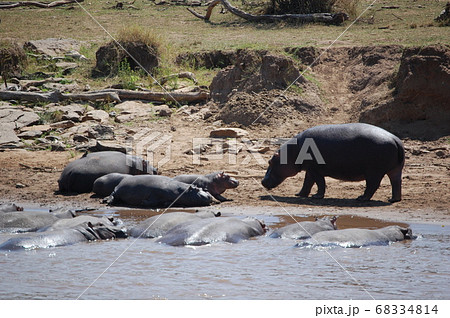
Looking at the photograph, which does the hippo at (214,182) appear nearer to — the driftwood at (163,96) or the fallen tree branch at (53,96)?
the driftwood at (163,96)

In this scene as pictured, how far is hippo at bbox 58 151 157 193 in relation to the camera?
10.8 metres

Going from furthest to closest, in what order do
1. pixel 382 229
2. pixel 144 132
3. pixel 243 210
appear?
pixel 144 132
pixel 243 210
pixel 382 229

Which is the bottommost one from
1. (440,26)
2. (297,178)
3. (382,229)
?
(297,178)

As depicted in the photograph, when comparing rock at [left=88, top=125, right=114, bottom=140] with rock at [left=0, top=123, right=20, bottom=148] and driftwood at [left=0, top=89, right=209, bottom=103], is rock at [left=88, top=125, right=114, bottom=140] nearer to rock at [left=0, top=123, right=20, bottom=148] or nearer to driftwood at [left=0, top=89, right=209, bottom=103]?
rock at [left=0, top=123, right=20, bottom=148]

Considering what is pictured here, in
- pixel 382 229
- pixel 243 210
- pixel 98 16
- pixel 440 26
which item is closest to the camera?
pixel 382 229

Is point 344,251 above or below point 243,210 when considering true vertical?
above

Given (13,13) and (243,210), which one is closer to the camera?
(243,210)

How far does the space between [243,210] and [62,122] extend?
6.13m

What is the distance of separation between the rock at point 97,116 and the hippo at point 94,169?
3073 millimetres

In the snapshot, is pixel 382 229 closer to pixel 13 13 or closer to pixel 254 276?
pixel 254 276

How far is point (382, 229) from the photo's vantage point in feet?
25.2

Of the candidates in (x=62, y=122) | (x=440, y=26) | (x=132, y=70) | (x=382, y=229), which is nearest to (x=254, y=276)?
(x=382, y=229)

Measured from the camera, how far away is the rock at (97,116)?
1440 cm

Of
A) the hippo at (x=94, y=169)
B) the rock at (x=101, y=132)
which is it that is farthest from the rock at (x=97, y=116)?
the hippo at (x=94, y=169)
